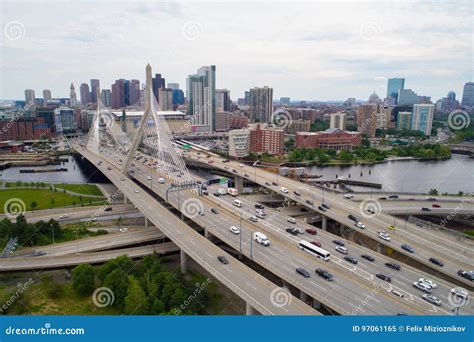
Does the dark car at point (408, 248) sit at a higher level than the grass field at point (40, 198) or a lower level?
higher

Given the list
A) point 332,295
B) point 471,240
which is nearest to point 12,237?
point 332,295

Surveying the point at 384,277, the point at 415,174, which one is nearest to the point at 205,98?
the point at 415,174
